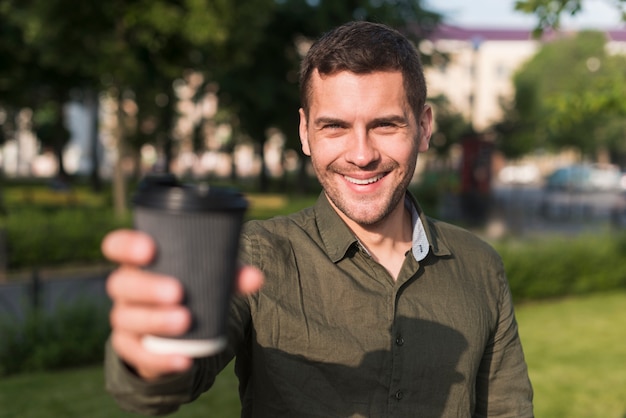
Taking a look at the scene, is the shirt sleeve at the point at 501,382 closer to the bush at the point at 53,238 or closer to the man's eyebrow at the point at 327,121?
the man's eyebrow at the point at 327,121

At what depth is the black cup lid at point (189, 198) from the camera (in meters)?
1.06

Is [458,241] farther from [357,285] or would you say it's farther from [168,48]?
[168,48]

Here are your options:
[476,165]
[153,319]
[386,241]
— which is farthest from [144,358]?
[476,165]

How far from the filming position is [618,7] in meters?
7.03

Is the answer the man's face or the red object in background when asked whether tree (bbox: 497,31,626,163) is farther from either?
the man's face

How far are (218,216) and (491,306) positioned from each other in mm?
1441

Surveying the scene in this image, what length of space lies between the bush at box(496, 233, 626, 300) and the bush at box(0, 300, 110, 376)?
290 inches

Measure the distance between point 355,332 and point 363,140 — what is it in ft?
1.74

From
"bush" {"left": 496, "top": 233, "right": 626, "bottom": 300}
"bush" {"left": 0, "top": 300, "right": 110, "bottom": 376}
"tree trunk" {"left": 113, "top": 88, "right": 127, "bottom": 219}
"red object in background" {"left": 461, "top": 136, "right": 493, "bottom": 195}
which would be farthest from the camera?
"red object in background" {"left": 461, "top": 136, "right": 493, "bottom": 195}

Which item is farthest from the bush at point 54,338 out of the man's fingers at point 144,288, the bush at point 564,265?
the man's fingers at point 144,288

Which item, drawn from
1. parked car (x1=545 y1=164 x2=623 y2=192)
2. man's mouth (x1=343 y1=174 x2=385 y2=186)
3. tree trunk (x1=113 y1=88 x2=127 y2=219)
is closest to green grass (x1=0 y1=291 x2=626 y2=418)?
man's mouth (x1=343 y1=174 x2=385 y2=186)

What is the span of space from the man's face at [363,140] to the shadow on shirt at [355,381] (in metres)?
0.36

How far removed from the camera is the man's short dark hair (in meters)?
2.01

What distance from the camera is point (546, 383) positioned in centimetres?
858
